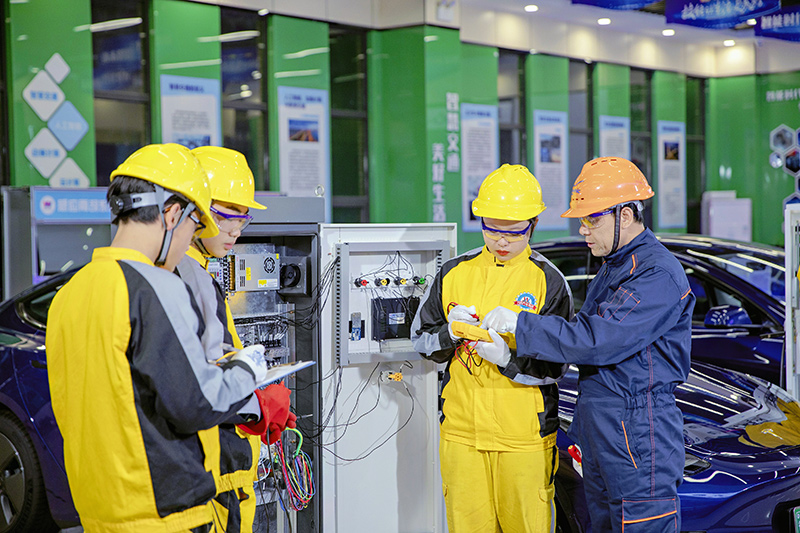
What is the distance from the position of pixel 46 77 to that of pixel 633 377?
7174 mm

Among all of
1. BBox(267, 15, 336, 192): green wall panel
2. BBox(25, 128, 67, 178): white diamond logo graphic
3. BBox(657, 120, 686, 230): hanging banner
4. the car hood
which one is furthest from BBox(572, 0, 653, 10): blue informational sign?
Answer: BBox(657, 120, 686, 230): hanging banner

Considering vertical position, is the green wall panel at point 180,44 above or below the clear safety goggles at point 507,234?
above

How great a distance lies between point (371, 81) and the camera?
11062 millimetres

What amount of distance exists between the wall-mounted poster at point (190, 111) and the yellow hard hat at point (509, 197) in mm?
6234


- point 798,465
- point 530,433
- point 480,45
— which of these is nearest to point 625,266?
point 530,433

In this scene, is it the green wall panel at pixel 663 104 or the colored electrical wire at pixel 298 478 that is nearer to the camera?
the colored electrical wire at pixel 298 478

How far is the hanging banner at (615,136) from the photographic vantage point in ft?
45.3

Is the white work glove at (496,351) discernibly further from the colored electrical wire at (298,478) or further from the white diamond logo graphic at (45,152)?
the white diamond logo graphic at (45,152)

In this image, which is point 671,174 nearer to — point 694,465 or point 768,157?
point 768,157

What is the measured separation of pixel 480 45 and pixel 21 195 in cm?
723

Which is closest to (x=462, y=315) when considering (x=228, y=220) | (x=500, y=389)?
(x=500, y=389)

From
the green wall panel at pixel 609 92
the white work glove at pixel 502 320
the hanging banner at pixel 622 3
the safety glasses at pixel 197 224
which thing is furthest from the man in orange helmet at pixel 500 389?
the green wall panel at pixel 609 92

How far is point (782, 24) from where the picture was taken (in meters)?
10.5

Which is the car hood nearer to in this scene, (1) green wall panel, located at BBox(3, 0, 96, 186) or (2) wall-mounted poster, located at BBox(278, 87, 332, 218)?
(1) green wall panel, located at BBox(3, 0, 96, 186)
